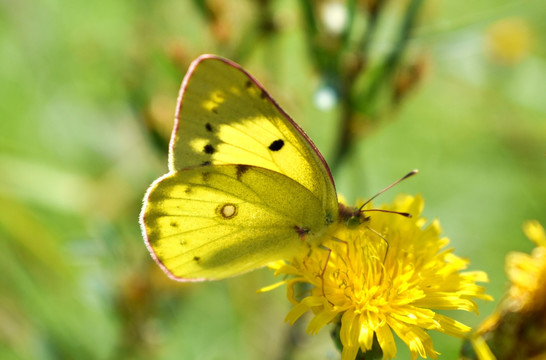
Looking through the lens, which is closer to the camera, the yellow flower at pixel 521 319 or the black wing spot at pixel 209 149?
the yellow flower at pixel 521 319

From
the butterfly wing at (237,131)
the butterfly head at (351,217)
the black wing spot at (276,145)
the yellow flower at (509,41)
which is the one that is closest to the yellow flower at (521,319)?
the butterfly head at (351,217)

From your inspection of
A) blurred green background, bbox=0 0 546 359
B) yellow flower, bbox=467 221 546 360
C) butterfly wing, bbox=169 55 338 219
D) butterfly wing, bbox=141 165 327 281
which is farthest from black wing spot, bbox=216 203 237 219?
yellow flower, bbox=467 221 546 360

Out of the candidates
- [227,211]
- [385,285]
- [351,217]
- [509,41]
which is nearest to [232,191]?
[227,211]

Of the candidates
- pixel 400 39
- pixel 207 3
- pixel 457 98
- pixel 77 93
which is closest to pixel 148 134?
pixel 207 3

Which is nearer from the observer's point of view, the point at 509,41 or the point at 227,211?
the point at 227,211

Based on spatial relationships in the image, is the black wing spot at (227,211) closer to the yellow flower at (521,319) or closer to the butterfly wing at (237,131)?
the butterfly wing at (237,131)

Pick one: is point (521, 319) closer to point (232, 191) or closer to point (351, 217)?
point (351, 217)

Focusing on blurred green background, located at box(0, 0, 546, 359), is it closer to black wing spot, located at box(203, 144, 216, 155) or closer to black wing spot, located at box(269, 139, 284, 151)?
black wing spot, located at box(269, 139, 284, 151)

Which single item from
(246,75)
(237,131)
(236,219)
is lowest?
(236,219)
